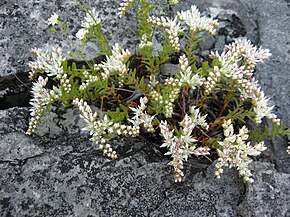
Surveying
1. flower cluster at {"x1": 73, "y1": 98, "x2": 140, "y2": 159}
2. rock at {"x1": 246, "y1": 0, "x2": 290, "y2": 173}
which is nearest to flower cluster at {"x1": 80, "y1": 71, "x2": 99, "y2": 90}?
flower cluster at {"x1": 73, "y1": 98, "x2": 140, "y2": 159}

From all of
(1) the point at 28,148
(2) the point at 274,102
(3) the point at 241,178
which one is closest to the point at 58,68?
(1) the point at 28,148

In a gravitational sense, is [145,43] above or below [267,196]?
above

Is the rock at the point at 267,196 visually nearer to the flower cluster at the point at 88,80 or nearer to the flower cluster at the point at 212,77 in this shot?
the flower cluster at the point at 212,77

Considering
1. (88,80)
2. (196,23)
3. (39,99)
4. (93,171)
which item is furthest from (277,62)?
(39,99)

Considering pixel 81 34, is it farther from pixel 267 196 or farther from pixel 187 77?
pixel 267 196

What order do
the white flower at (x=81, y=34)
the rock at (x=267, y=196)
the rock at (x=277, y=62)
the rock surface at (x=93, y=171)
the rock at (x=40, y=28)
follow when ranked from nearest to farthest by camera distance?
1. the rock at (x=267, y=196)
2. the rock surface at (x=93, y=171)
3. the white flower at (x=81, y=34)
4. the rock at (x=277, y=62)
5. the rock at (x=40, y=28)

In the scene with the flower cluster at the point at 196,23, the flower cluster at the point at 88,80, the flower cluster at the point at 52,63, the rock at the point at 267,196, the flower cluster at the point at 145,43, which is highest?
the flower cluster at the point at 196,23

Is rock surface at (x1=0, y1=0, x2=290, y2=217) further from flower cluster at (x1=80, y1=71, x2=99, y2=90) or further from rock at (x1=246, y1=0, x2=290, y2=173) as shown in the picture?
flower cluster at (x1=80, y1=71, x2=99, y2=90)

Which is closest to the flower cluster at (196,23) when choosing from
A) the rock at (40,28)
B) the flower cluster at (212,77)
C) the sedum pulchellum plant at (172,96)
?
the sedum pulchellum plant at (172,96)

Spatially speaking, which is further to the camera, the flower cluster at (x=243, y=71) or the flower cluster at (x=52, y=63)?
the flower cluster at (x=52, y=63)
